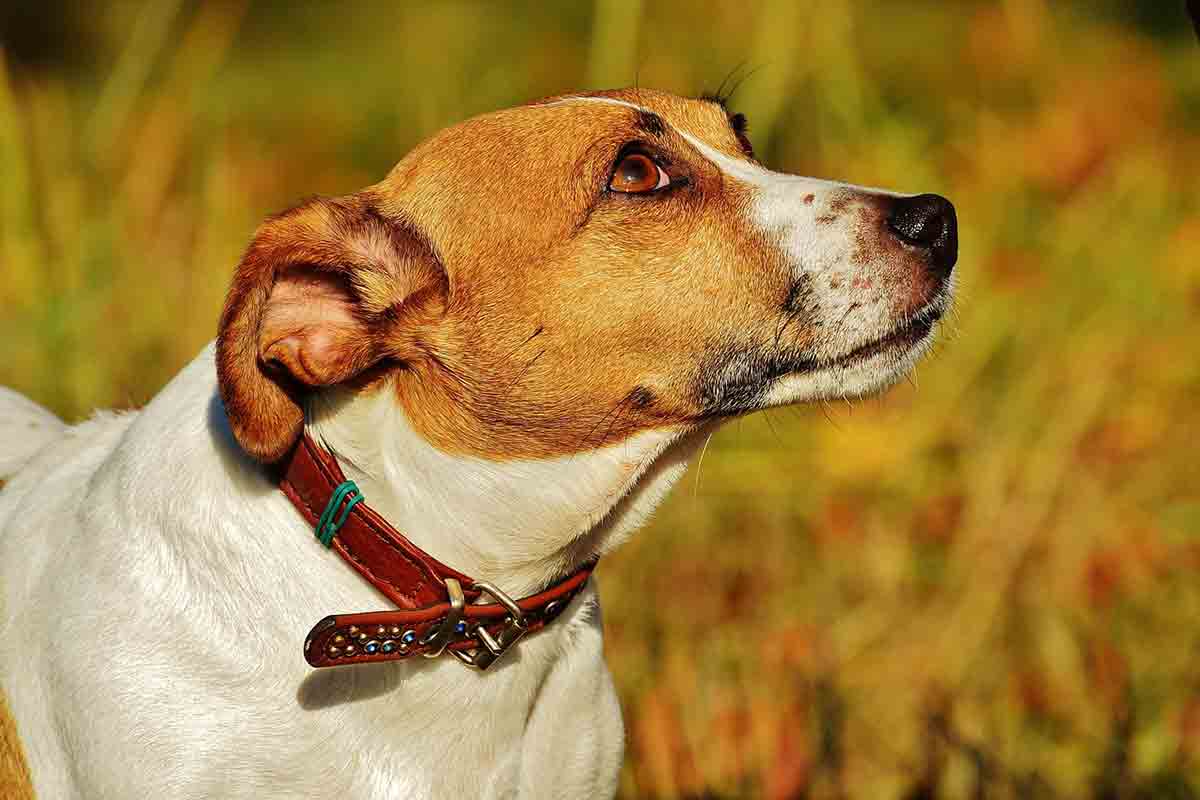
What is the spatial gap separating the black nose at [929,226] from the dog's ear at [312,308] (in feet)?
3.06

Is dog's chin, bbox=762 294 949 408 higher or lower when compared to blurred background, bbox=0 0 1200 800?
higher

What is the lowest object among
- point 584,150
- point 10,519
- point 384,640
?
point 10,519

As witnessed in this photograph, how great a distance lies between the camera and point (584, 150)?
3.01 meters

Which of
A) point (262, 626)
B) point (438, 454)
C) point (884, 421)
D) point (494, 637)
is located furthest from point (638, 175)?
point (884, 421)

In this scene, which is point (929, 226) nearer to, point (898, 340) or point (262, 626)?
point (898, 340)

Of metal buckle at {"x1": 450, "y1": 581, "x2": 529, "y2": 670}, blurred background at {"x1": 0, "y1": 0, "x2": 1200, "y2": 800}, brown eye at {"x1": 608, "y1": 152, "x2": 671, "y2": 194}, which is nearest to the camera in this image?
metal buckle at {"x1": 450, "y1": 581, "x2": 529, "y2": 670}

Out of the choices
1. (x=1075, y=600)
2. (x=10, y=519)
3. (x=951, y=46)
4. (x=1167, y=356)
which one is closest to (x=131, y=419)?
(x=10, y=519)

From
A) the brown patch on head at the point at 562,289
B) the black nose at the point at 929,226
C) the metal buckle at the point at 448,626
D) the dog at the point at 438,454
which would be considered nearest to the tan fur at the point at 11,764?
the dog at the point at 438,454

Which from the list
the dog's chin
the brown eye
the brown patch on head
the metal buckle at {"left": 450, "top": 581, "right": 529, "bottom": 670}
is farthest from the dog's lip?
the metal buckle at {"left": 450, "top": 581, "right": 529, "bottom": 670}

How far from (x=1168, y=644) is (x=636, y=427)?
238cm

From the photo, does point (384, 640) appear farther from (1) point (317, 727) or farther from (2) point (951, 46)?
(2) point (951, 46)

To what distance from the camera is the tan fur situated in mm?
2811

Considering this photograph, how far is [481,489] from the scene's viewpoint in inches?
111

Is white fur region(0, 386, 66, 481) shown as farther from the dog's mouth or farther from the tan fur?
the dog's mouth
